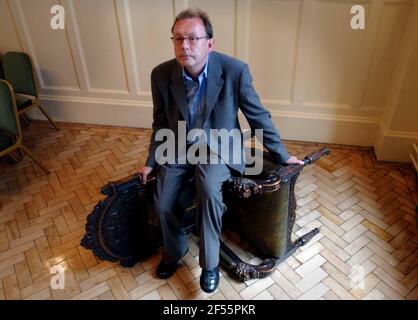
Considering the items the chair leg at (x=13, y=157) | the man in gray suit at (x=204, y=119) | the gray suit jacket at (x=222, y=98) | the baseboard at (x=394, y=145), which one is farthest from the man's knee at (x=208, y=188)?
the chair leg at (x=13, y=157)

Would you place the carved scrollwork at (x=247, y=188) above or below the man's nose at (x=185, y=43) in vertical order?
below

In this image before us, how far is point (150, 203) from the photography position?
1.83m

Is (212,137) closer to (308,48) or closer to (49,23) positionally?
(308,48)

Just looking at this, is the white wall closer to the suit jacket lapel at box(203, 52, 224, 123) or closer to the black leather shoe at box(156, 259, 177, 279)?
the suit jacket lapel at box(203, 52, 224, 123)

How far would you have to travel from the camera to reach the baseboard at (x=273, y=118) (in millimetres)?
2730

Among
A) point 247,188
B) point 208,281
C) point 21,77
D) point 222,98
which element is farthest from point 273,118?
point 21,77

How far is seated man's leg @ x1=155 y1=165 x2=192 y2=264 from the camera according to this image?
173 centimetres

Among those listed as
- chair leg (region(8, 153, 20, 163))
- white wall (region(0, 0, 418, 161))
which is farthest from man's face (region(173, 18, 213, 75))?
chair leg (region(8, 153, 20, 163))

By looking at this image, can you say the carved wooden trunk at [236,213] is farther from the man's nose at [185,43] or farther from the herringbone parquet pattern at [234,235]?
the man's nose at [185,43]

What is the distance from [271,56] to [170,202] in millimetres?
1426

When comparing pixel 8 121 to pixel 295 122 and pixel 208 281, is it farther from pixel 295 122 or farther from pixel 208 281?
pixel 295 122

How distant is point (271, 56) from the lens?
8.57 ft
